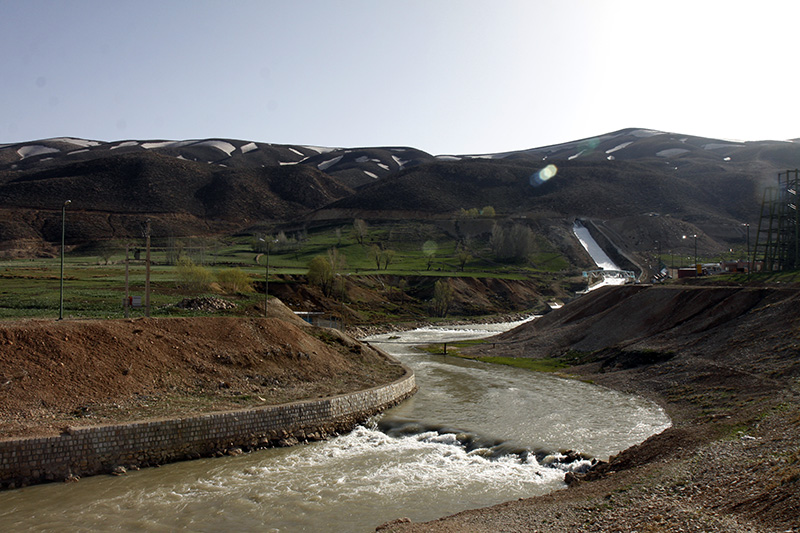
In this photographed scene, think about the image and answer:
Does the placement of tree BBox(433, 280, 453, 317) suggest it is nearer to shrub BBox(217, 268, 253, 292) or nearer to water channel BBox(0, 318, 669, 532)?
shrub BBox(217, 268, 253, 292)

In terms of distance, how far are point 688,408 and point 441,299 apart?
60.1m

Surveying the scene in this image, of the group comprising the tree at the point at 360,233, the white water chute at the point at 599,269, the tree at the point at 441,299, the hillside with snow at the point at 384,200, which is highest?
the hillside with snow at the point at 384,200

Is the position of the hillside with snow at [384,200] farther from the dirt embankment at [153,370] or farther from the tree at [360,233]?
the dirt embankment at [153,370]

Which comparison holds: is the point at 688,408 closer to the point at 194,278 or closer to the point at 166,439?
the point at 166,439

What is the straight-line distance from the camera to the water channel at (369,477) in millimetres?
17016

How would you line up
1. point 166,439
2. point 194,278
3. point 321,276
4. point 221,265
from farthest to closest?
point 221,265 → point 321,276 → point 194,278 → point 166,439

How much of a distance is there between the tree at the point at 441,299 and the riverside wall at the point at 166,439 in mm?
59509

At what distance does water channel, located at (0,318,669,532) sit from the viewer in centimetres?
1702

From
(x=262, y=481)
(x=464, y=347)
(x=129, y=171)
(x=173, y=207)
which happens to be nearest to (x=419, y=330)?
(x=464, y=347)

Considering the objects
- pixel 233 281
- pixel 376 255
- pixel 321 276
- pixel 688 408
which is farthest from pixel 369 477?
pixel 376 255

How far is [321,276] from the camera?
81.6 m

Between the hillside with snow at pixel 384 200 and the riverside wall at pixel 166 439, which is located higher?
the hillside with snow at pixel 384 200

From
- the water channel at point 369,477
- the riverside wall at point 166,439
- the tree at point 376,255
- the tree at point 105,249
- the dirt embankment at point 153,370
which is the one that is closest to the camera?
the water channel at point 369,477

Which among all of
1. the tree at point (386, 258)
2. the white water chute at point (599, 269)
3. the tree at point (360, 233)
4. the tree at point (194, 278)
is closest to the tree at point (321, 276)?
the tree at point (194, 278)
